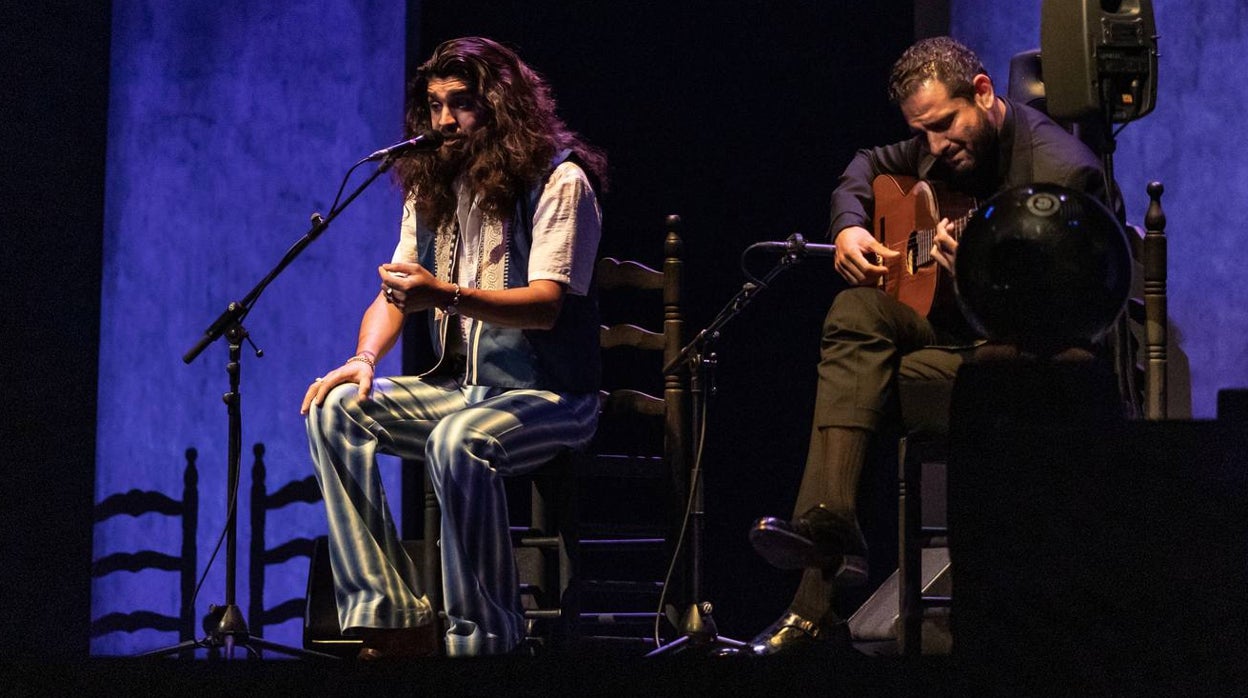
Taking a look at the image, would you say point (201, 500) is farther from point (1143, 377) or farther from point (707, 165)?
point (1143, 377)

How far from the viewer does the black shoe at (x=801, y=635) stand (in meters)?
2.66

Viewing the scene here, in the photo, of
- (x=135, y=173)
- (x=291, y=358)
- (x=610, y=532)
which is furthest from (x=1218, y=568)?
(x=135, y=173)

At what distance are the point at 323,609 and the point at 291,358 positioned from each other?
3.35ft

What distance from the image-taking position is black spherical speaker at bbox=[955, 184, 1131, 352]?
2.29 m

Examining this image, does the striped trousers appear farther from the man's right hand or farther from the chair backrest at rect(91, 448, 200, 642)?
the chair backrest at rect(91, 448, 200, 642)

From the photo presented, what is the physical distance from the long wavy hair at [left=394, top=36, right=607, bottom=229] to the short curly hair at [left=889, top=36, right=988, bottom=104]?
0.71 meters

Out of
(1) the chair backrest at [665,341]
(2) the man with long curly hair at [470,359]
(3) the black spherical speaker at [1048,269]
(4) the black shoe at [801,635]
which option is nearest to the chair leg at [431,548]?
(2) the man with long curly hair at [470,359]

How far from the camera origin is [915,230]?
3.07 meters

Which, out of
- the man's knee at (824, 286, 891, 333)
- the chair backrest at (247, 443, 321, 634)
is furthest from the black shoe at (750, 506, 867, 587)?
the chair backrest at (247, 443, 321, 634)

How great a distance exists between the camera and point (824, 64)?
4.28 metres

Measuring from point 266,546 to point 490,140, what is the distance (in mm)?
1685

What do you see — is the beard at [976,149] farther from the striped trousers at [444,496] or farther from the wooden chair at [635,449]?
the striped trousers at [444,496]

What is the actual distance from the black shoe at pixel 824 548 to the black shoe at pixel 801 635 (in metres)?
0.09

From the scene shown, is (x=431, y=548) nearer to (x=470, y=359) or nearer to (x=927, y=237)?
(x=470, y=359)
